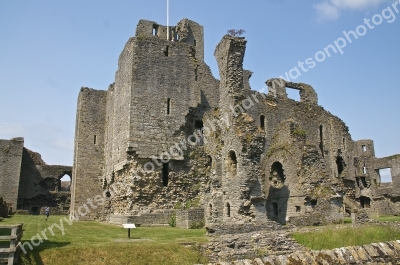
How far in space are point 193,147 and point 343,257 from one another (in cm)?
1662

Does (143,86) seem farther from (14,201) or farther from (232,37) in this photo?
(14,201)

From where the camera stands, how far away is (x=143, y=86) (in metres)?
21.9

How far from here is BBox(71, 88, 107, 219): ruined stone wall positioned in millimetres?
27141

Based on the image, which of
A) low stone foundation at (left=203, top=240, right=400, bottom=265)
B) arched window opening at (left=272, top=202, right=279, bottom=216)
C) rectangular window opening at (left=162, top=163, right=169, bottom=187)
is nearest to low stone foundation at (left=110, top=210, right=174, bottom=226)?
rectangular window opening at (left=162, top=163, right=169, bottom=187)

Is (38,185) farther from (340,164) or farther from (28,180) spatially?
(340,164)

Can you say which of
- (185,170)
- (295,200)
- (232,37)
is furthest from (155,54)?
(295,200)

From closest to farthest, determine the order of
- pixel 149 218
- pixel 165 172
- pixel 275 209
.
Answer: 1. pixel 149 218
2. pixel 275 209
3. pixel 165 172

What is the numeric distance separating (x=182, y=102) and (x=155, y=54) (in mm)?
3356

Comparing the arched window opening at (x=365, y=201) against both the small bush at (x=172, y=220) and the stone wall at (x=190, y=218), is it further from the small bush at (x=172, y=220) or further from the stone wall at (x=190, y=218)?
the small bush at (x=172, y=220)

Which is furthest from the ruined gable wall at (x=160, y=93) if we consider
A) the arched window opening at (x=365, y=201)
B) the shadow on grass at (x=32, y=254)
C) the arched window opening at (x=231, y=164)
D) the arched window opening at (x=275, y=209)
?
the arched window opening at (x=365, y=201)

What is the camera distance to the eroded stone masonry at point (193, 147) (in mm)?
17578

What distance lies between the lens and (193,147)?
74.6 feet

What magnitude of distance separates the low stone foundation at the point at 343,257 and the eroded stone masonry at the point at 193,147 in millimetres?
7126

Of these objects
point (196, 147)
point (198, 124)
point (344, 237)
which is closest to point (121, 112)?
point (198, 124)
